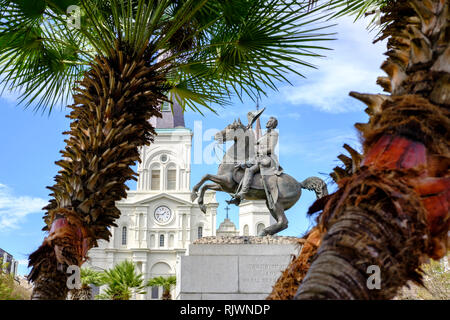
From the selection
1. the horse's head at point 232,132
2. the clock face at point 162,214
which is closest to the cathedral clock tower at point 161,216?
the clock face at point 162,214

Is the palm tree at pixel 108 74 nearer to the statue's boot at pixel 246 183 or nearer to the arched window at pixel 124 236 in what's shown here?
the statue's boot at pixel 246 183

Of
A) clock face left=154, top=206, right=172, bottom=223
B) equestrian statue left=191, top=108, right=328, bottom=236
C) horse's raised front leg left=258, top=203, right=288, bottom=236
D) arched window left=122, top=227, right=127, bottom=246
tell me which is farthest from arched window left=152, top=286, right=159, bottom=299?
horse's raised front leg left=258, top=203, right=288, bottom=236

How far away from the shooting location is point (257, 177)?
1332 centimetres

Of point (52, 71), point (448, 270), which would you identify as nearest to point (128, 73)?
point (52, 71)

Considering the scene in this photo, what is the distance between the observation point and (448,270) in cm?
2145

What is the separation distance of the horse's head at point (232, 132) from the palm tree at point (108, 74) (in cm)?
569

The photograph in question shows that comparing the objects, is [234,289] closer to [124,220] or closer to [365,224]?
[365,224]

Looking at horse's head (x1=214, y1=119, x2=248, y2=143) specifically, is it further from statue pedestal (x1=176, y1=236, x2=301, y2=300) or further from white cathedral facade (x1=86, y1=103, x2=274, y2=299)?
white cathedral facade (x1=86, y1=103, x2=274, y2=299)

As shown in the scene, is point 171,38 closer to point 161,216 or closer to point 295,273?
Result: point 295,273

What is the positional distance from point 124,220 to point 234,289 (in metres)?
61.7

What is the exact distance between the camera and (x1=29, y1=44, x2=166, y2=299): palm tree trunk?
5.14 meters

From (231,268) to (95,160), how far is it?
6.00m

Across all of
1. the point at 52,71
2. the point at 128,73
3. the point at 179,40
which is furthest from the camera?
the point at 52,71

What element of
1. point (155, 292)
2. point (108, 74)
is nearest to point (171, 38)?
point (108, 74)
